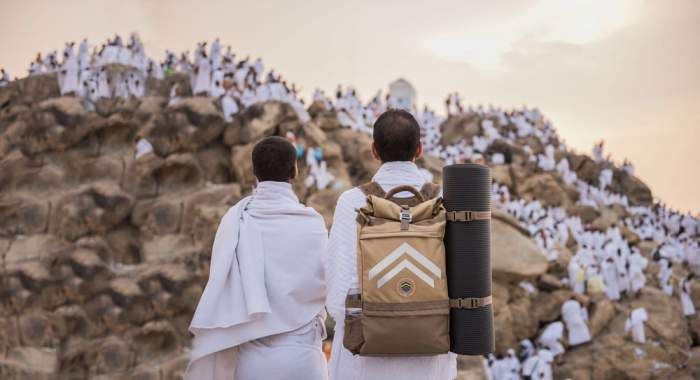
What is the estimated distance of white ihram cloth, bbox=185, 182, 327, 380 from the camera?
2783 mm

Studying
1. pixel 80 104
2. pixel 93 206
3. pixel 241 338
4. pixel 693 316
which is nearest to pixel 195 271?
pixel 93 206

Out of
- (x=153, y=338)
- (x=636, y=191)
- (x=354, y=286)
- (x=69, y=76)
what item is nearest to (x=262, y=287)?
(x=354, y=286)

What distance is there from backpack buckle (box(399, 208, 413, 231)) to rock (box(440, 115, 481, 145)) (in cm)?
2558

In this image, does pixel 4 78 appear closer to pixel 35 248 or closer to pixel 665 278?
pixel 35 248

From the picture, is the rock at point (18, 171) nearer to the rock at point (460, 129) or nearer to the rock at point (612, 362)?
the rock at point (612, 362)

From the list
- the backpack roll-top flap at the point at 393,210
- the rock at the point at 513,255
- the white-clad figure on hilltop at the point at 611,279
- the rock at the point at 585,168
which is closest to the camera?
the backpack roll-top flap at the point at 393,210

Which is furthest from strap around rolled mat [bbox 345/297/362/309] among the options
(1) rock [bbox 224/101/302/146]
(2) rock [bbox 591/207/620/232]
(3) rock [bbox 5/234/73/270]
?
(2) rock [bbox 591/207/620/232]

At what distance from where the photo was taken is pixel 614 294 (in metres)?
15.2

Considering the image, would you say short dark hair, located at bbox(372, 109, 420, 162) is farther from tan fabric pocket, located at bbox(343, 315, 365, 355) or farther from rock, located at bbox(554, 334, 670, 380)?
rock, located at bbox(554, 334, 670, 380)

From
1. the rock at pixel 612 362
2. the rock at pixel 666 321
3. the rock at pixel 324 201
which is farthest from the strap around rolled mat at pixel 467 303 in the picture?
the rock at pixel 666 321

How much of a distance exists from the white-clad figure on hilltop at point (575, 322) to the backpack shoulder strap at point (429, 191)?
12.3 m

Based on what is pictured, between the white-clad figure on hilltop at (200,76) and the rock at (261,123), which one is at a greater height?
the white-clad figure on hilltop at (200,76)

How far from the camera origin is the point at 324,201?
39.6 ft

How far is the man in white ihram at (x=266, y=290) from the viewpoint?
279 cm
